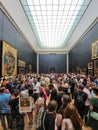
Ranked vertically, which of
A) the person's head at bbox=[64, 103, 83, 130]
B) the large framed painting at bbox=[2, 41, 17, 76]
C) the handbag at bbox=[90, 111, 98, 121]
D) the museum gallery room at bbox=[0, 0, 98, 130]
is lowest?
the handbag at bbox=[90, 111, 98, 121]

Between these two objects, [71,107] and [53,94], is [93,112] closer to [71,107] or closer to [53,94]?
[71,107]

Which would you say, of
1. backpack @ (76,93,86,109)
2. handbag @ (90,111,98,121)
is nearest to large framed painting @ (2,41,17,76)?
backpack @ (76,93,86,109)

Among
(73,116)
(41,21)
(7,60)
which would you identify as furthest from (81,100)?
(41,21)

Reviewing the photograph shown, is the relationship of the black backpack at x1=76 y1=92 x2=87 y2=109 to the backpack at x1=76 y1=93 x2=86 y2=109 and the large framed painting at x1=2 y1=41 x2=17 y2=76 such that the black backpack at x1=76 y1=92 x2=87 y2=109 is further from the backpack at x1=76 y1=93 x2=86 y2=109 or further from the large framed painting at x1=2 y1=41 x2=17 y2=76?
the large framed painting at x1=2 y1=41 x2=17 y2=76

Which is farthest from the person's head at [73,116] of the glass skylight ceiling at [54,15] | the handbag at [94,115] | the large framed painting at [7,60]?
the glass skylight ceiling at [54,15]

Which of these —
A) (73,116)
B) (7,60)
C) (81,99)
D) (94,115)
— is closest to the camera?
(73,116)

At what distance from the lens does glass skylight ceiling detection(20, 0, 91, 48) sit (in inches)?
998

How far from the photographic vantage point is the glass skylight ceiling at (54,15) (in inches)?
998

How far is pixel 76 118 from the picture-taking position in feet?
14.4

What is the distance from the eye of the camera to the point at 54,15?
3045 centimetres

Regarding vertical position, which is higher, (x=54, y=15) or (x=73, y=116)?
(x=54, y=15)

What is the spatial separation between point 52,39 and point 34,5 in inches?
876

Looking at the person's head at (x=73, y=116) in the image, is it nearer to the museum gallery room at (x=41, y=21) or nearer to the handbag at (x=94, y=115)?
the handbag at (x=94, y=115)

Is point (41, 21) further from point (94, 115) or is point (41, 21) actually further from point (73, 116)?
point (73, 116)
